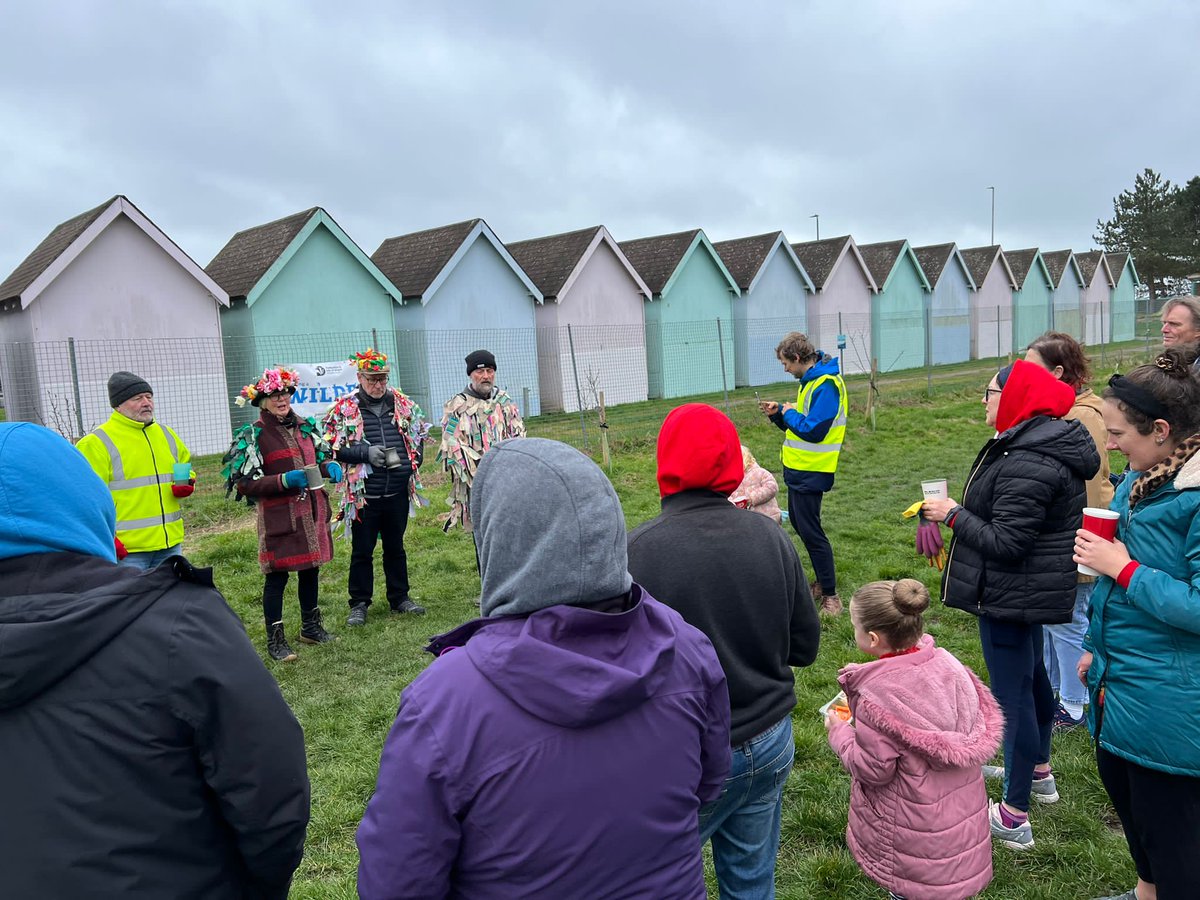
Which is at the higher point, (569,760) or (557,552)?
(557,552)

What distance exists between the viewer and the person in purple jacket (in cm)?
140

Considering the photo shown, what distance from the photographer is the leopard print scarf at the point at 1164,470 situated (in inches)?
93.5

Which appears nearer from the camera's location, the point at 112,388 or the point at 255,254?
the point at 112,388

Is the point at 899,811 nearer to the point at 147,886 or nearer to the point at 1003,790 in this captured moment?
the point at 1003,790

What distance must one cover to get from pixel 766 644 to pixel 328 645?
4.41 meters

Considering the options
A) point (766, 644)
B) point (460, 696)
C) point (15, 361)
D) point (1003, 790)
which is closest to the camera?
point (460, 696)

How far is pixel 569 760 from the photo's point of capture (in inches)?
56.4

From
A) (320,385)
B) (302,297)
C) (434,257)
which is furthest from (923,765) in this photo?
(434,257)

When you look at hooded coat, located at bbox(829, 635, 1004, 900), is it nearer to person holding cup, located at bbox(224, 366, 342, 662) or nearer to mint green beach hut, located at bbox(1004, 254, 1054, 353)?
person holding cup, located at bbox(224, 366, 342, 662)

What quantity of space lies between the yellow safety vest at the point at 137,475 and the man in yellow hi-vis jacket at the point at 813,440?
4.05m

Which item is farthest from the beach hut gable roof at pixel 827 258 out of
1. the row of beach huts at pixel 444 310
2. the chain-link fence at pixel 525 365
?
the chain-link fence at pixel 525 365

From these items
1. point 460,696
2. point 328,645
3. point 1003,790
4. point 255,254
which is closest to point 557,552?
point 460,696

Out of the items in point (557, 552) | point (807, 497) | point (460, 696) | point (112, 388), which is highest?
point (112, 388)

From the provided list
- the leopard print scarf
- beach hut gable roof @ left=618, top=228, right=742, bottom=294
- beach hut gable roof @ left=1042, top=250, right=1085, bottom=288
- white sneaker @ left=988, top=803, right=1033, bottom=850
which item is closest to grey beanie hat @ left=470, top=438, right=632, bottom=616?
the leopard print scarf
